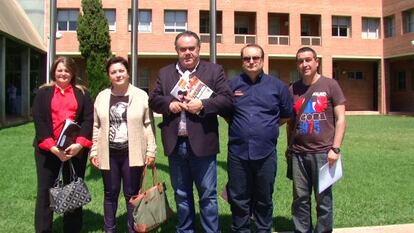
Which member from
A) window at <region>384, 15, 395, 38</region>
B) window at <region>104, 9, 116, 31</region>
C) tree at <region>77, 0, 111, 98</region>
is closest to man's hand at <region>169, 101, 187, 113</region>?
tree at <region>77, 0, 111, 98</region>

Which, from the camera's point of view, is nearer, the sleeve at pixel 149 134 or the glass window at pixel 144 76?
the sleeve at pixel 149 134

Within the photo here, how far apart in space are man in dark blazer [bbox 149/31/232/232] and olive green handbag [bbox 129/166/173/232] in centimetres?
18

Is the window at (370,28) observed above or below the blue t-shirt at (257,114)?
above

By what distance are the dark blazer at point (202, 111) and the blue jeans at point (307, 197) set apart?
996 millimetres

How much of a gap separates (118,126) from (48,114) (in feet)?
2.29

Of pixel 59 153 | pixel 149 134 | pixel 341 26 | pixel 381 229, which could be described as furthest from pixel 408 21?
pixel 59 153

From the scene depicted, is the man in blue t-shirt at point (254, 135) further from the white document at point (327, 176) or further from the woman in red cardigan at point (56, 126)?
the woman in red cardigan at point (56, 126)

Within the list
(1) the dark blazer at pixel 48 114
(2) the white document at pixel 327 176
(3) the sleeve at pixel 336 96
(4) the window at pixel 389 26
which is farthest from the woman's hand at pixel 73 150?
(4) the window at pixel 389 26

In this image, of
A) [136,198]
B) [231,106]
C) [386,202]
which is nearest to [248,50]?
[231,106]

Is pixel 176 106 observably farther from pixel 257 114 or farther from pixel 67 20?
pixel 67 20

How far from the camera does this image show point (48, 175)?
4934 mm

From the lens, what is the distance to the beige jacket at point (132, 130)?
4832 millimetres

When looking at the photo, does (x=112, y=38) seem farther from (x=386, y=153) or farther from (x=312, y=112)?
(x=312, y=112)

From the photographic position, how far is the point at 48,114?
15.9ft
